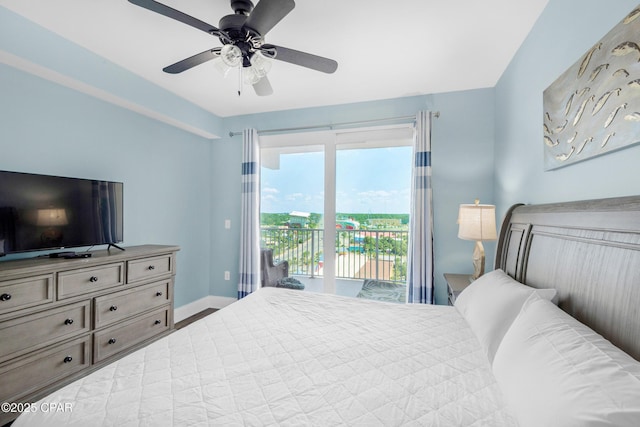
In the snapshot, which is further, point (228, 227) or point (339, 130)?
point (228, 227)

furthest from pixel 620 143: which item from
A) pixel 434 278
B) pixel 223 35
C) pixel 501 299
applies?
pixel 434 278

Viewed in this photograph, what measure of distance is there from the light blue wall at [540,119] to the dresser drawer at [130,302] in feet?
10.3

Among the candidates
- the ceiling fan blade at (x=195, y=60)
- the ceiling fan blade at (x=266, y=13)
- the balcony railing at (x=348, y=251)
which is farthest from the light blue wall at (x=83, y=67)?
the balcony railing at (x=348, y=251)

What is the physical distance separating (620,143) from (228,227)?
3761 mm

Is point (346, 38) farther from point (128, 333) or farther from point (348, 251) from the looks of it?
point (128, 333)

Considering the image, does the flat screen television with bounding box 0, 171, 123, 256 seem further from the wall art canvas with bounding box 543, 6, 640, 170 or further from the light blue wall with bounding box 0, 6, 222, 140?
the wall art canvas with bounding box 543, 6, 640, 170

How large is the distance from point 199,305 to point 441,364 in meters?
3.43

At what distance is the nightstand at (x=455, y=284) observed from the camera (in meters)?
2.26

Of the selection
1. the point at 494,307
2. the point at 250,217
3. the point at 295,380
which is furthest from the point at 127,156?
the point at 494,307

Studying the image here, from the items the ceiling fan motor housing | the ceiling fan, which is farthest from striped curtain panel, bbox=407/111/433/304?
the ceiling fan motor housing

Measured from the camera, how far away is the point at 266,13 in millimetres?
1379

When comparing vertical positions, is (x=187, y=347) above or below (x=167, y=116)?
below

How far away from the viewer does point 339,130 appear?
3.38 meters

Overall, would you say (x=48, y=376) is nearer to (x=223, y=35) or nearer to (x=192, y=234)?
(x=192, y=234)
